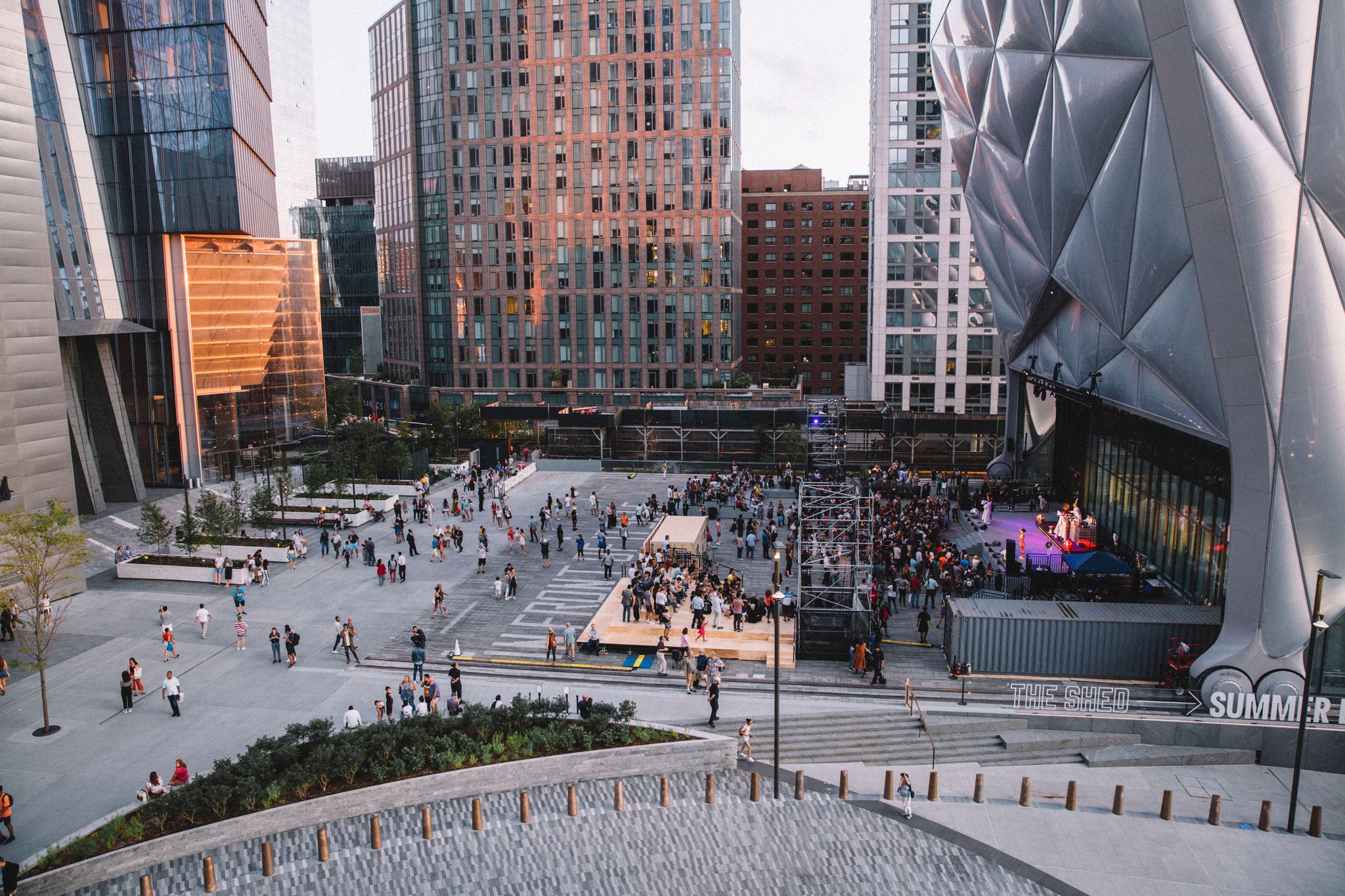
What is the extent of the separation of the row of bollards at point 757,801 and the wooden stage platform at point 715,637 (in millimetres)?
6101

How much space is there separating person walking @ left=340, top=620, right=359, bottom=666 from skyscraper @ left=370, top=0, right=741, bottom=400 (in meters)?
56.4

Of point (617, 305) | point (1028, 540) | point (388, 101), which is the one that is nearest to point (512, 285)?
point (617, 305)

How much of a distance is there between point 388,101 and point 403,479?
58649 millimetres

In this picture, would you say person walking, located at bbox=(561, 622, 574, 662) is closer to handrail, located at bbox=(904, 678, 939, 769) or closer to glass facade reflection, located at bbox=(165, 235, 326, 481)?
handrail, located at bbox=(904, 678, 939, 769)

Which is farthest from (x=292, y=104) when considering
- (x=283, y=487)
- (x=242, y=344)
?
(x=283, y=487)

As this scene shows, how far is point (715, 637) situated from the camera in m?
24.8

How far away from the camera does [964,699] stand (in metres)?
21.0

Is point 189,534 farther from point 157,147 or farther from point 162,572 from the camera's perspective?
point 157,147

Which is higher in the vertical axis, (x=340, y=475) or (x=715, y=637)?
(x=340, y=475)

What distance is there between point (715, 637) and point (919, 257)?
50.7m

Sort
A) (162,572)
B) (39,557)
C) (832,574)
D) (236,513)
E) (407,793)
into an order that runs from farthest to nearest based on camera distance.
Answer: (236,513), (162,572), (832,574), (39,557), (407,793)

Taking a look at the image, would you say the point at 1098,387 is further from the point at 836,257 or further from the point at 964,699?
the point at 836,257

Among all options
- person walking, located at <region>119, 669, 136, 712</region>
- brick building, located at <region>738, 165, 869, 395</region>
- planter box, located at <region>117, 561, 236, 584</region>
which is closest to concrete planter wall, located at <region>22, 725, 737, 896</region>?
person walking, located at <region>119, 669, 136, 712</region>

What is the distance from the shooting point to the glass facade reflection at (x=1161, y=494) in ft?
80.0
